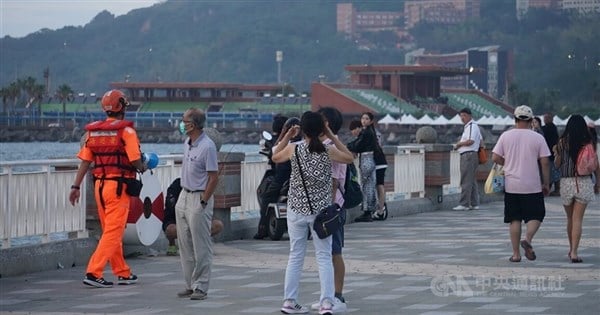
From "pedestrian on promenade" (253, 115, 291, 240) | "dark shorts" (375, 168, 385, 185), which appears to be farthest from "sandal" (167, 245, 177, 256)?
"dark shorts" (375, 168, 385, 185)

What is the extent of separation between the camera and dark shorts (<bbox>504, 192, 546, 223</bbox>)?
→ 15109mm

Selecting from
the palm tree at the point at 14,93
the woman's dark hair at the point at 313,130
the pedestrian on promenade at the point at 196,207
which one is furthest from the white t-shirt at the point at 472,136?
the palm tree at the point at 14,93

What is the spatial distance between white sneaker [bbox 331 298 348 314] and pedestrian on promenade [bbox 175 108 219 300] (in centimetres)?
141

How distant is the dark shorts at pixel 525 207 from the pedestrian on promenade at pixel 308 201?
160 inches

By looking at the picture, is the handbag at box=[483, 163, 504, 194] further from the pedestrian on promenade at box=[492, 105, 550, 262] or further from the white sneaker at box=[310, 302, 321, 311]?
the white sneaker at box=[310, 302, 321, 311]

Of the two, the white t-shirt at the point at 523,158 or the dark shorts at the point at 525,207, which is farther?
the dark shorts at the point at 525,207

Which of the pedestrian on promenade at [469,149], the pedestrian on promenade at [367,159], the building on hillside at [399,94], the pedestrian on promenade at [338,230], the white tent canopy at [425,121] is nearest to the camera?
the pedestrian on promenade at [338,230]

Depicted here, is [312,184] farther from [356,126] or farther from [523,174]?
[356,126]

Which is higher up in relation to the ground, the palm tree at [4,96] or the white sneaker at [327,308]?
the palm tree at [4,96]

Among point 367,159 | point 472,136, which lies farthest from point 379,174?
point 472,136

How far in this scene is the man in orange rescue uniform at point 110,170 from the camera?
13227 millimetres

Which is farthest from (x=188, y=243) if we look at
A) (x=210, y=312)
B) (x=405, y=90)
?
(x=405, y=90)

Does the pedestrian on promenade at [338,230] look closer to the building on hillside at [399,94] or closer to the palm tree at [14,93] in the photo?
the building on hillside at [399,94]

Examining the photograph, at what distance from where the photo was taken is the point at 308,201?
37.9 feet
